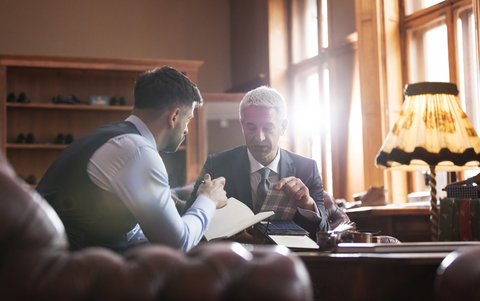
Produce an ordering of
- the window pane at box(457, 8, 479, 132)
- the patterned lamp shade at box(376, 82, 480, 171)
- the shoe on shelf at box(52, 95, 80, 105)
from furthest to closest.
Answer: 1. the shoe on shelf at box(52, 95, 80, 105)
2. the window pane at box(457, 8, 479, 132)
3. the patterned lamp shade at box(376, 82, 480, 171)

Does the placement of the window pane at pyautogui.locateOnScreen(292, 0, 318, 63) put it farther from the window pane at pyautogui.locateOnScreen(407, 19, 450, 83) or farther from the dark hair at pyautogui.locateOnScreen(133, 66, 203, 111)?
the dark hair at pyautogui.locateOnScreen(133, 66, 203, 111)

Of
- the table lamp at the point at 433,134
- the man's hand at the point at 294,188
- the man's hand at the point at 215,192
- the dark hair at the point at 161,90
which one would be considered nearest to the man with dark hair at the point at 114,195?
the man's hand at the point at 215,192

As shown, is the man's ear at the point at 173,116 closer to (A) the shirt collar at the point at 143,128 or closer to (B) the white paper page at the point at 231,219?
(A) the shirt collar at the point at 143,128

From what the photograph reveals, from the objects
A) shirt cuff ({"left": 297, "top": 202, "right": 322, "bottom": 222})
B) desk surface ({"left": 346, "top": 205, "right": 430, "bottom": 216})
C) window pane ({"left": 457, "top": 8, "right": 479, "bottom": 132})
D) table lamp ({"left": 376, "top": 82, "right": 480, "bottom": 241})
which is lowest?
desk surface ({"left": 346, "top": 205, "right": 430, "bottom": 216})

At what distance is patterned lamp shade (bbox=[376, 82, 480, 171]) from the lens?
213 cm

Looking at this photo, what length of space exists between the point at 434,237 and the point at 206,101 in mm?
4443

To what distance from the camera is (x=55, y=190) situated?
145 centimetres

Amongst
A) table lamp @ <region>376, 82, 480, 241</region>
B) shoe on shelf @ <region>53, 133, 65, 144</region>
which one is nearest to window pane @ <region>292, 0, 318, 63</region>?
shoe on shelf @ <region>53, 133, 65, 144</region>

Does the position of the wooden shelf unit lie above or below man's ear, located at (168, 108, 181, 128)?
above

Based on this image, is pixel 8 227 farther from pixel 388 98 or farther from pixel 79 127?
pixel 79 127

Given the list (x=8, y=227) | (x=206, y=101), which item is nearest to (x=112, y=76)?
(x=206, y=101)

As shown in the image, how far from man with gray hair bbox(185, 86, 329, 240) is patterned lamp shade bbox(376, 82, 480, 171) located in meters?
0.41

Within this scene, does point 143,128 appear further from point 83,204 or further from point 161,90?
point 83,204

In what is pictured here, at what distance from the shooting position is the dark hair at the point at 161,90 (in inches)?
68.6
